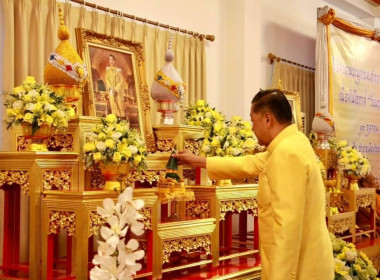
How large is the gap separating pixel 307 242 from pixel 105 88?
1.99 meters

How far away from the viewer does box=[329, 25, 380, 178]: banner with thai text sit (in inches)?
280

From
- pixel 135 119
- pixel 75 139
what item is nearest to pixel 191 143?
pixel 135 119

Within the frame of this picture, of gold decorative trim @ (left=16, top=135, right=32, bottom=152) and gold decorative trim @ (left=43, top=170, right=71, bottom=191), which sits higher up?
gold decorative trim @ (left=16, top=135, right=32, bottom=152)

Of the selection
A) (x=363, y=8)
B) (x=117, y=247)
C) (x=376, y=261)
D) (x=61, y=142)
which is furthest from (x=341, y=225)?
(x=117, y=247)

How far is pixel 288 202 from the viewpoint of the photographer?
231cm

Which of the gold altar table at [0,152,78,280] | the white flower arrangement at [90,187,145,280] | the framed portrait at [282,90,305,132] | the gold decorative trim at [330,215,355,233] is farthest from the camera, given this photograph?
the framed portrait at [282,90,305,132]

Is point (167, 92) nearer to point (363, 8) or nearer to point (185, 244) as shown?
point (185, 244)

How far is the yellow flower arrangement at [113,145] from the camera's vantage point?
10.6 ft

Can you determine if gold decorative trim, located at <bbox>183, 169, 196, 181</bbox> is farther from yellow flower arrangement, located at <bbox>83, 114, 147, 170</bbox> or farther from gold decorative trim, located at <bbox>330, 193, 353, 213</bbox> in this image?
gold decorative trim, located at <bbox>330, 193, 353, 213</bbox>

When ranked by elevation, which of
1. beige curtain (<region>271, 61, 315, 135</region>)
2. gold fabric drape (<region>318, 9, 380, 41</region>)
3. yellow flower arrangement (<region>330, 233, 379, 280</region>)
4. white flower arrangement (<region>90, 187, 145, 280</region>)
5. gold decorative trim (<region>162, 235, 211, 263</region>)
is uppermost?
gold fabric drape (<region>318, 9, 380, 41</region>)

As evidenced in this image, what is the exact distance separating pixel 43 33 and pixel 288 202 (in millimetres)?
2498

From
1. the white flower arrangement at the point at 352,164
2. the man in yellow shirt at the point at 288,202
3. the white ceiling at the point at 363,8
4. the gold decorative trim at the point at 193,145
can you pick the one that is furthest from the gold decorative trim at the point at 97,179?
the white ceiling at the point at 363,8

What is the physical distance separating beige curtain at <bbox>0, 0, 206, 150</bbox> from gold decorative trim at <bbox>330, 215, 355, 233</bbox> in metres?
1.66

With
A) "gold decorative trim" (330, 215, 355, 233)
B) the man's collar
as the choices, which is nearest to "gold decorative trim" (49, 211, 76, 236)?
the man's collar
